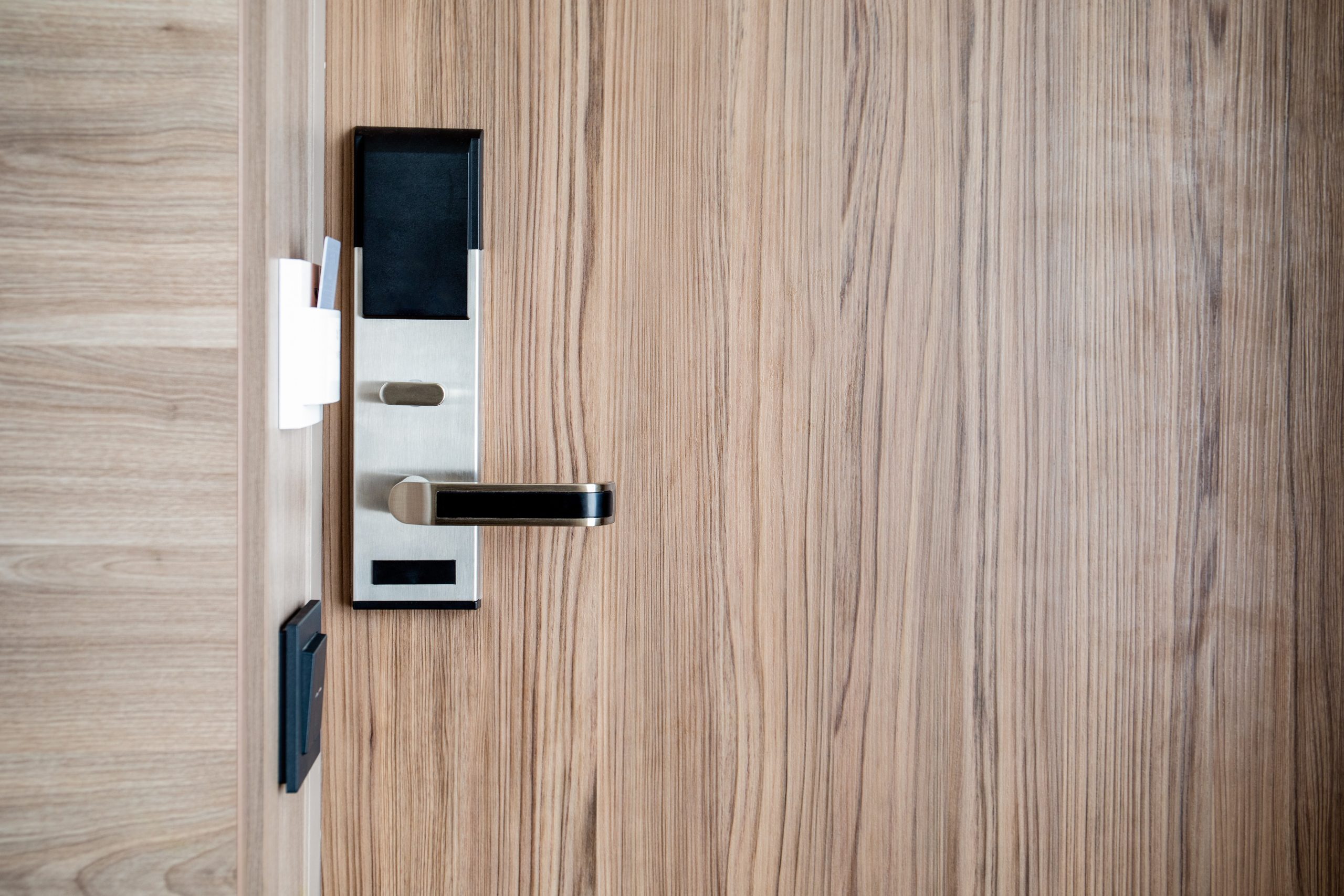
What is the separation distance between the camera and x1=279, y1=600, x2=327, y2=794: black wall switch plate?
64cm

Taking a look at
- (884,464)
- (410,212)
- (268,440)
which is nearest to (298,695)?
(268,440)

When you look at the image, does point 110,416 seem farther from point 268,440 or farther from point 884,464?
point 884,464

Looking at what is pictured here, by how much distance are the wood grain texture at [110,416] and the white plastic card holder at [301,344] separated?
68 millimetres

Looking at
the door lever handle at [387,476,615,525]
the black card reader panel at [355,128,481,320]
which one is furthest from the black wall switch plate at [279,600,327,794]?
the black card reader panel at [355,128,481,320]

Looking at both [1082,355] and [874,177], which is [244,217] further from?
[1082,355]

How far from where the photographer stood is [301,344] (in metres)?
0.64

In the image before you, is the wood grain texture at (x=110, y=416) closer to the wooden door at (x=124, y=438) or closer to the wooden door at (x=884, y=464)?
the wooden door at (x=124, y=438)

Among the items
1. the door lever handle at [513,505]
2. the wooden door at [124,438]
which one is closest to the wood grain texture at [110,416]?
the wooden door at [124,438]

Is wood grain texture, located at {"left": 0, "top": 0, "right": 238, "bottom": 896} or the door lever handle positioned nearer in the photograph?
wood grain texture, located at {"left": 0, "top": 0, "right": 238, "bottom": 896}

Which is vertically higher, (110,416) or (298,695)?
(110,416)

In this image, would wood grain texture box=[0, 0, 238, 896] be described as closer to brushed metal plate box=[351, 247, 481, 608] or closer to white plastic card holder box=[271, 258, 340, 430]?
white plastic card holder box=[271, 258, 340, 430]

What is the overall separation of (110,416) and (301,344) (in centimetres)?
13

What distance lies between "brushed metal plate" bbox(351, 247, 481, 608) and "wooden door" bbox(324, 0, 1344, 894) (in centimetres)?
2

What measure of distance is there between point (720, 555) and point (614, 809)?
0.25 metres
